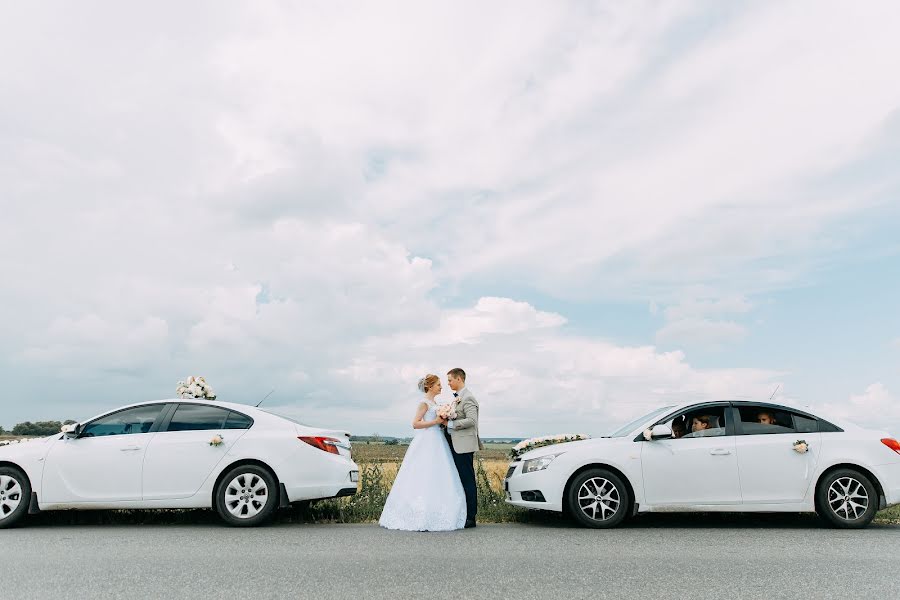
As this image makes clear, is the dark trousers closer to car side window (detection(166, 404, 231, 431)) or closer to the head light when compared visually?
the head light

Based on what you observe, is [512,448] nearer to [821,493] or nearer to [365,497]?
[365,497]

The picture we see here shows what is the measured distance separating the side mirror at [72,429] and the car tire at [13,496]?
0.80 meters

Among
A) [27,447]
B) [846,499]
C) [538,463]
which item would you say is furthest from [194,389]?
[846,499]

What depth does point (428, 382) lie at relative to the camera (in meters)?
10.2

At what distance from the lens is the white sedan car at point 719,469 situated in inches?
379

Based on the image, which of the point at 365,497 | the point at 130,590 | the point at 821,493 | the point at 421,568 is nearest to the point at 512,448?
the point at 365,497

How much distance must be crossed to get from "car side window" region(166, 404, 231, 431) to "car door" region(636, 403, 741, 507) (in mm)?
5645

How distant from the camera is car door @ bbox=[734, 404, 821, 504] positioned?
32.0 ft

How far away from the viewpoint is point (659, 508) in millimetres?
9609

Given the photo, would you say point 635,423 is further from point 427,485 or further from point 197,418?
point 197,418

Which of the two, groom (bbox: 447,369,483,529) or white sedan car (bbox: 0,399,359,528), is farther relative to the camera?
groom (bbox: 447,369,483,529)

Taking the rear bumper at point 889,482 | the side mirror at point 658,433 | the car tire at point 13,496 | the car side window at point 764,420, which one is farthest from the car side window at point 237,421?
the rear bumper at point 889,482

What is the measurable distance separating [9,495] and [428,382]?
5860 mm

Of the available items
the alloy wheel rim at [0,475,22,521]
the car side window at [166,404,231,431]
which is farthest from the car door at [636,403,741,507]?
the alloy wheel rim at [0,475,22,521]
